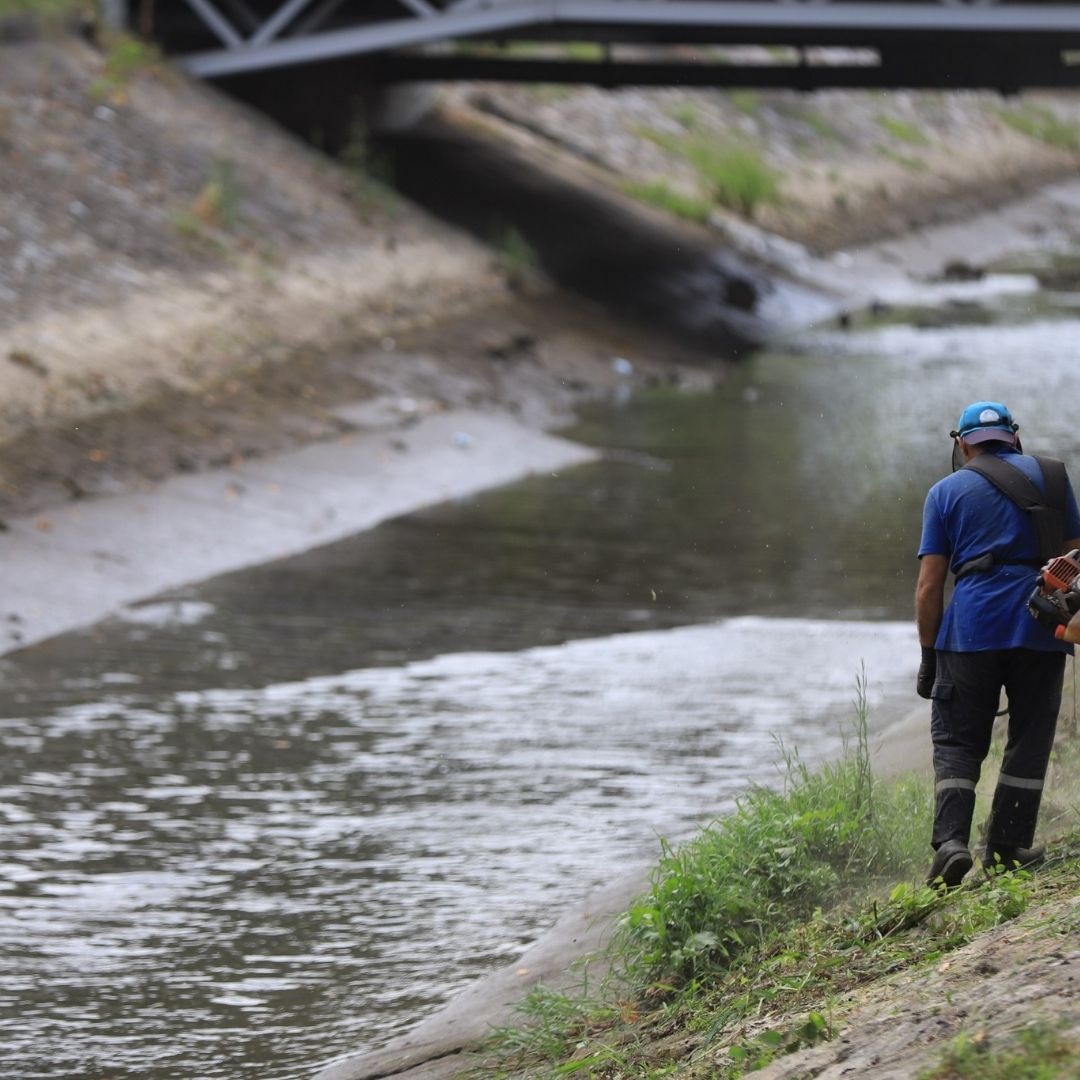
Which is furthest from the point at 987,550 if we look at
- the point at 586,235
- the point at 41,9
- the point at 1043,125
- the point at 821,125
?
the point at 1043,125

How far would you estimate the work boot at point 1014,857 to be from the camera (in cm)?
639

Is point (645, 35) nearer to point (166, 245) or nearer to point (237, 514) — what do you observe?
point (166, 245)

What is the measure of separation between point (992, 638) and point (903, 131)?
44235 millimetres

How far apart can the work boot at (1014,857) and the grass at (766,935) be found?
111 millimetres

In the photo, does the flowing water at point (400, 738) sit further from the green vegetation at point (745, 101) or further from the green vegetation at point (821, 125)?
the green vegetation at point (821, 125)

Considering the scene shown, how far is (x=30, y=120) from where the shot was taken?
2325 cm

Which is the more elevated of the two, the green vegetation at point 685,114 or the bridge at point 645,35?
the green vegetation at point 685,114

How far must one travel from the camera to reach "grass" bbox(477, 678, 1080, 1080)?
18.9 feet


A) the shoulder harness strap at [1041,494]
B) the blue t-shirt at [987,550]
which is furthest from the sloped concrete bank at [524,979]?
the shoulder harness strap at [1041,494]

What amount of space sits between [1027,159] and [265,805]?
154 feet

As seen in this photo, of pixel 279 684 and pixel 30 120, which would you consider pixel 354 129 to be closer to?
pixel 30 120

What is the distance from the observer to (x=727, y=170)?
37.2 metres

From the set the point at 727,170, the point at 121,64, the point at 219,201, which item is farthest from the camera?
the point at 727,170

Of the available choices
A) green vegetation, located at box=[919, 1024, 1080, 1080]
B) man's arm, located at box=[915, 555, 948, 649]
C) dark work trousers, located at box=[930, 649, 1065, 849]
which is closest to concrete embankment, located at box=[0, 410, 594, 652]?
man's arm, located at box=[915, 555, 948, 649]
